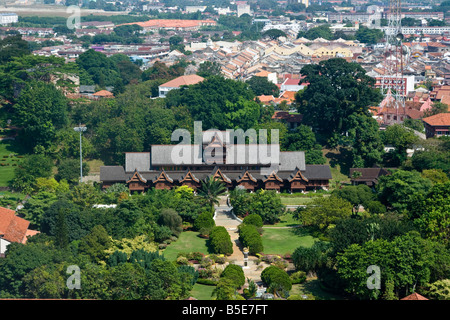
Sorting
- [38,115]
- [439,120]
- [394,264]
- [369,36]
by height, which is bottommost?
[394,264]

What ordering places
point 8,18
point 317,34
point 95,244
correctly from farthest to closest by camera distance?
point 8,18, point 317,34, point 95,244

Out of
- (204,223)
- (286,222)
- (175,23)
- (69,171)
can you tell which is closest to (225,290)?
(204,223)

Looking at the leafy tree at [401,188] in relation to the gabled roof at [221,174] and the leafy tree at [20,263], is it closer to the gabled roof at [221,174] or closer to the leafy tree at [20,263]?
the gabled roof at [221,174]

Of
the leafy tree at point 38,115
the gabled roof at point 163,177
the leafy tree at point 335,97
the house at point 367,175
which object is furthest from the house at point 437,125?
the leafy tree at point 38,115

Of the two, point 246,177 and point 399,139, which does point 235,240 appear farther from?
point 399,139

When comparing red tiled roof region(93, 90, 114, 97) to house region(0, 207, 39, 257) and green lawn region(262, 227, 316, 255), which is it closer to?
house region(0, 207, 39, 257)

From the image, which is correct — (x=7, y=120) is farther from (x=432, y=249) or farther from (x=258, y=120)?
(x=432, y=249)
